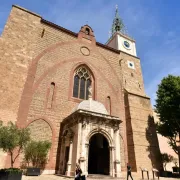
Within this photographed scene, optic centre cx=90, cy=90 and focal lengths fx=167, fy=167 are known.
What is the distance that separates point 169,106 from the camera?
17.3 metres

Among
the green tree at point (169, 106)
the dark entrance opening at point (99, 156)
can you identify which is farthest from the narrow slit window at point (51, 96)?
the green tree at point (169, 106)

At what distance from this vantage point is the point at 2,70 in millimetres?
13922

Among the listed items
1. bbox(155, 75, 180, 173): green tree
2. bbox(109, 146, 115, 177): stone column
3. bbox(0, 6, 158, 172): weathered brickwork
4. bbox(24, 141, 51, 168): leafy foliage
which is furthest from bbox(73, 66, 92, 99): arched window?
bbox(155, 75, 180, 173): green tree

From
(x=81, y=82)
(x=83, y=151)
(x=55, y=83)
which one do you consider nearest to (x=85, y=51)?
(x=81, y=82)

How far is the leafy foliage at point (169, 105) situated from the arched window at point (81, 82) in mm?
8153

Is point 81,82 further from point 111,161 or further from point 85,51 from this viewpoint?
point 111,161

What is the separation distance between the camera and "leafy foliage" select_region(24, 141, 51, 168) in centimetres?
1212

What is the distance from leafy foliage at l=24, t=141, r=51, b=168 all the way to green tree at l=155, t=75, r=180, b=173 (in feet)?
40.7

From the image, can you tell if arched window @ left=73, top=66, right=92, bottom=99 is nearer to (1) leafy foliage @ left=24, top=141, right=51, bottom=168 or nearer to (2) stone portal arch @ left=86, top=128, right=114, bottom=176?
(2) stone portal arch @ left=86, top=128, right=114, bottom=176

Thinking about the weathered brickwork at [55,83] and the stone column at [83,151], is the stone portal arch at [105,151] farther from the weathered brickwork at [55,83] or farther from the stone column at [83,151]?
the weathered brickwork at [55,83]

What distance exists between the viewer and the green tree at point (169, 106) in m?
17.2

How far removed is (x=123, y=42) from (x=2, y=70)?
2122 centimetres

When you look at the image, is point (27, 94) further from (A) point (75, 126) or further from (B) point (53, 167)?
(B) point (53, 167)

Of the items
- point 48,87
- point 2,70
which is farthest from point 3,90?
point 48,87
